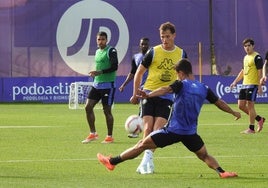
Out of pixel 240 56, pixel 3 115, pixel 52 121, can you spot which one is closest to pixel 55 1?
pixel 240 56

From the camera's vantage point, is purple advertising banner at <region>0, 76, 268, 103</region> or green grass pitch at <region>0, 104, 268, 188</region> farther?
purple advertising banner at <region>0, 76, 268, 103</region>

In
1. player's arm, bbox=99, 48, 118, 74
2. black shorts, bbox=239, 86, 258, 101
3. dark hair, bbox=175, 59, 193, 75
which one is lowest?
black shorts, bbox=239, 86, 258, 101

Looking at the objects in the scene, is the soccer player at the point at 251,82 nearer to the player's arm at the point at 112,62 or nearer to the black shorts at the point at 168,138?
the player's arm at the point at 112,62

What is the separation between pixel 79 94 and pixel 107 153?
73.3ft

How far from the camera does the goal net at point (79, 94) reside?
38.3m

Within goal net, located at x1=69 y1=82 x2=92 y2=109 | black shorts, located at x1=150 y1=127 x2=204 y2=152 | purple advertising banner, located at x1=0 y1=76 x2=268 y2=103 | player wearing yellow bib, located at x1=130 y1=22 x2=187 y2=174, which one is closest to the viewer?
black shorts, located at x1=150 y1=127 x2=204 y2=152

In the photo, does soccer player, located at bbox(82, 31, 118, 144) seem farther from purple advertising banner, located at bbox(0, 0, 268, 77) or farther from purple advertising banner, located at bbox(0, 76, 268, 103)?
purple advertising banner, located at bbox(0, 0, 268, 77)

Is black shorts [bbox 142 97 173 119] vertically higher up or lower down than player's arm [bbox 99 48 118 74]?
lower down

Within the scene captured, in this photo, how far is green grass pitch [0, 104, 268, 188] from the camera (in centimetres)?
1253

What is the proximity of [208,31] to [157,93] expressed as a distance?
3451cm

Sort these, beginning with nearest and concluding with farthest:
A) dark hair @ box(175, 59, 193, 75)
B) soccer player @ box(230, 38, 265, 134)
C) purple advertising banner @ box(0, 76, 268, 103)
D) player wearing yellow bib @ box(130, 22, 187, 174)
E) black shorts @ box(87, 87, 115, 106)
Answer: dark hair @ box(175, 59, 193, 75) < player wearing yellow bib @ box(130, 22, 187, 174) < black shorts @ box(87, 87, 115, 106) < soccer player @ box(230, 38, 265, 134) < purple advertising banner @ box(0, 76, 268, 103)

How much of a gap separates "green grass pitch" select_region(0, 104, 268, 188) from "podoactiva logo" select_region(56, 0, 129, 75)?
20.1 m

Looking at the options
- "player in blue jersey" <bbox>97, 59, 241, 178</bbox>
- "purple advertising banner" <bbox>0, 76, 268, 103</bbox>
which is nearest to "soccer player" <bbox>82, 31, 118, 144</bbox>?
"player in blue jersey" <bbox>97, 59, 241, 178</bbox>

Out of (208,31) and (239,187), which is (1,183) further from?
(208,31)
